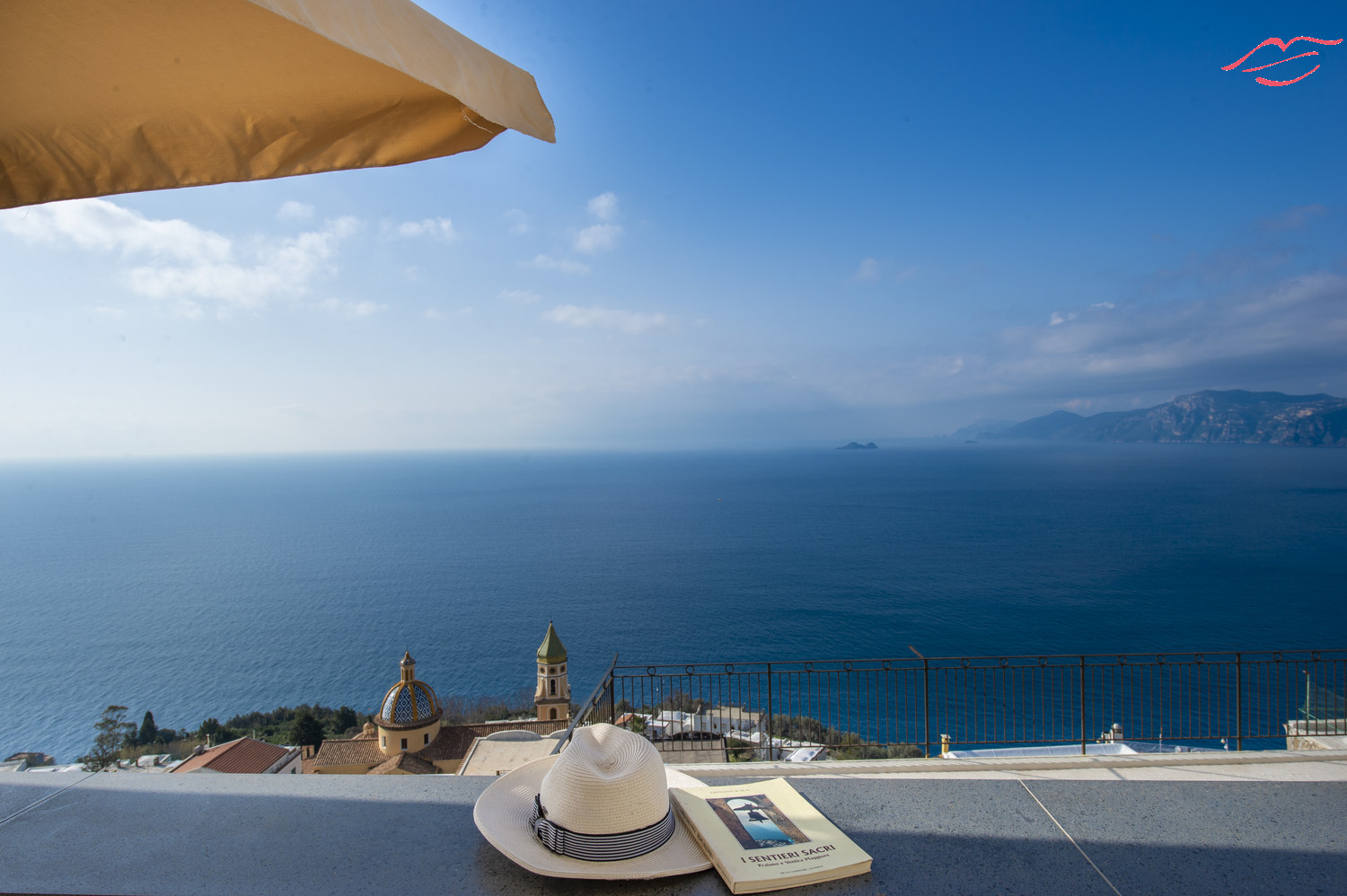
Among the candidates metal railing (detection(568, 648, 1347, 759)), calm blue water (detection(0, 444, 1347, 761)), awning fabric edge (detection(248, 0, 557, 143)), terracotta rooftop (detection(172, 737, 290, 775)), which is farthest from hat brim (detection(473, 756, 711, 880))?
calm blue water (detection(0, 444, 1347, 761))

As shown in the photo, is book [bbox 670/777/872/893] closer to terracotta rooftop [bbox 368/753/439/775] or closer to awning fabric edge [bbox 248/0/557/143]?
awning fabric edge [bbox 248/0/557/143]

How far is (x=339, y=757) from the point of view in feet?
67.1

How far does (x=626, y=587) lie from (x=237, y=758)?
3051cm

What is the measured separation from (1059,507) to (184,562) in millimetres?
97187

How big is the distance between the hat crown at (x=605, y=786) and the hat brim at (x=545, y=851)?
0.28ft

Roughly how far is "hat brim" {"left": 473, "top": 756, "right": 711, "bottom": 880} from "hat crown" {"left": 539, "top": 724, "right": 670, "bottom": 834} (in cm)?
9

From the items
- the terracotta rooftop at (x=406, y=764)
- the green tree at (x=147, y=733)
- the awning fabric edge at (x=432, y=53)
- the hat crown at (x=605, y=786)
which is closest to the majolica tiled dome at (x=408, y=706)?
the terracotta rooftop at (x=406, y=764)

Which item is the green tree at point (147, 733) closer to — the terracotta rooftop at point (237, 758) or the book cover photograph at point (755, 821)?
the terracotta rooftop at point (237, 758)

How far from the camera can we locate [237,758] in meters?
17.6

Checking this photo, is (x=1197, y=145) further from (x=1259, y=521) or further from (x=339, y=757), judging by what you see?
(x=1259, y=521)

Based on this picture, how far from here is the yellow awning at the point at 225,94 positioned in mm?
1409

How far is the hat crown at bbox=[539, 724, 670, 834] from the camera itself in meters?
1.48

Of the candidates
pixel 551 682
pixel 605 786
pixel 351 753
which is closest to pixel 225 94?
pixel 605 786

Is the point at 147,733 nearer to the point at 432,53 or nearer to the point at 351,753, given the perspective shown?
the point at 351,753
